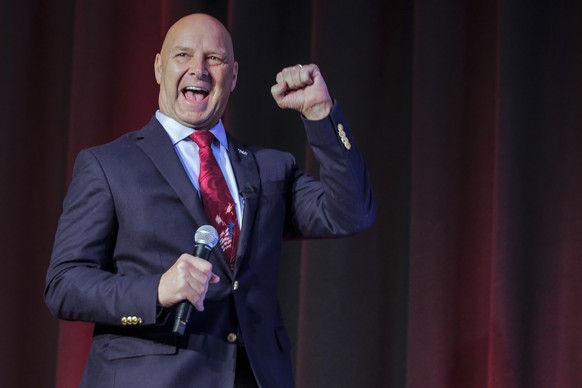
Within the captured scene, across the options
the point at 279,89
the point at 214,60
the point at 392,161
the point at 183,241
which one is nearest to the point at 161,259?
the point at 183,241

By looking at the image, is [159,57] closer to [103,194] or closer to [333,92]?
[103,194]

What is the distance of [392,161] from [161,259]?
131 cm

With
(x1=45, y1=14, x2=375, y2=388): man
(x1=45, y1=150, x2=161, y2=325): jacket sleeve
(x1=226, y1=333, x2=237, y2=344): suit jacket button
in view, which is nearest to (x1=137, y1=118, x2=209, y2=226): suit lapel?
(x1=45, y1=14, x2=375, y2=388): man

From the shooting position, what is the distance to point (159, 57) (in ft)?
6.63

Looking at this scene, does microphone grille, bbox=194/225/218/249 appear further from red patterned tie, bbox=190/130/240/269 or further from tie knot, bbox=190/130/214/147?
tie knot, bbox=190/130/214/147

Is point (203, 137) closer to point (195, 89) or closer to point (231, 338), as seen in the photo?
point (195, 89)

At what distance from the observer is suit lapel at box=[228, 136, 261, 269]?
1.72m

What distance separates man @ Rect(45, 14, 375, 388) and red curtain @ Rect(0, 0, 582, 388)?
2.94ft

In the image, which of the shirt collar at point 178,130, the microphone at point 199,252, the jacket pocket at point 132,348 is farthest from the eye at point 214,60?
the jacket pocket at point 132,348

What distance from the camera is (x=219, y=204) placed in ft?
5.68

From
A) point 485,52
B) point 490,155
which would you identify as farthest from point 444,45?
point 490,155

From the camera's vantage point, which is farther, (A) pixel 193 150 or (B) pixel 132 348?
(A) pixel 193 150

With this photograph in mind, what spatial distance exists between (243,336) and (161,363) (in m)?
0.16

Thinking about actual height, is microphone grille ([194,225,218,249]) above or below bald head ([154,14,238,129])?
below
